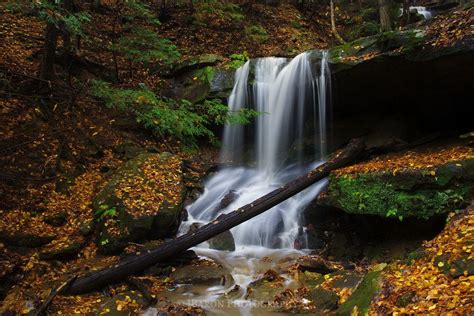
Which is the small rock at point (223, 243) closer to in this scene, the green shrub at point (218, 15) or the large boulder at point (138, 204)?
the large boulder at point (138, 204)

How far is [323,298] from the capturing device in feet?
18.1

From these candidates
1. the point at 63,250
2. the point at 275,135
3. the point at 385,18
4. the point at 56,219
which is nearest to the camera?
the point at 63,250

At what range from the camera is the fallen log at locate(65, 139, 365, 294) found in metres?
6.13

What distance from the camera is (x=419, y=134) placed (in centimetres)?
1038

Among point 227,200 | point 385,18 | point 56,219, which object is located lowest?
point 227,200

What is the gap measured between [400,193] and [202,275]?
3763 mm

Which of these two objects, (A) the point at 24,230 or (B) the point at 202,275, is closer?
(B) the point at 202,275

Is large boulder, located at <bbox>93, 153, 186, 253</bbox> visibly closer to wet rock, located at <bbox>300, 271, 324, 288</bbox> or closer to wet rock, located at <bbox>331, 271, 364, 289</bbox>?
wet rock, located at <bbox>300, 271, 324, 288</bbox>

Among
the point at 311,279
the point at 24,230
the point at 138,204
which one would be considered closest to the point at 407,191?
the point at 311,279

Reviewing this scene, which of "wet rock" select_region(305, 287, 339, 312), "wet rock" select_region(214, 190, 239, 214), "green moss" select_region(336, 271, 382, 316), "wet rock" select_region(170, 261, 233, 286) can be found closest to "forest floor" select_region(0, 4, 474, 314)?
"green moss" select_region(336, 271, 382, 316)

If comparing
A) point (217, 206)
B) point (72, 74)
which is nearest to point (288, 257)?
point (217, 206)

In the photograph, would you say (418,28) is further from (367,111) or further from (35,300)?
(35,300)

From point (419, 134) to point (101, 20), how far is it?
12657 mm

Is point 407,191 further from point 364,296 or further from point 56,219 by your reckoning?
point 56,219
